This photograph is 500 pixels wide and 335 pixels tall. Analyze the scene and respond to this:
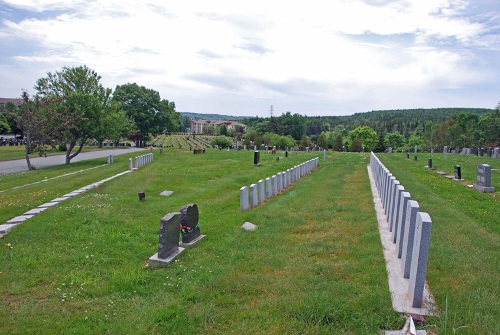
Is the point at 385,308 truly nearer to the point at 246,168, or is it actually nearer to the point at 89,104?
the point at 246,168

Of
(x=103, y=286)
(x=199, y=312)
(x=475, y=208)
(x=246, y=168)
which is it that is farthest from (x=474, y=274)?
(x=246, y=168)

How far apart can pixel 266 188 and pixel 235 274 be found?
26.7ft

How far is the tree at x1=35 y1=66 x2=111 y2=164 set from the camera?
30.5 metres

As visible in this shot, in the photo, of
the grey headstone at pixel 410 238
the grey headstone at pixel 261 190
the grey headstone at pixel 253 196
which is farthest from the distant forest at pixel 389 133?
the grey headstone at pixel 410 238

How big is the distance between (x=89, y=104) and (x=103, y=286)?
29.5 m

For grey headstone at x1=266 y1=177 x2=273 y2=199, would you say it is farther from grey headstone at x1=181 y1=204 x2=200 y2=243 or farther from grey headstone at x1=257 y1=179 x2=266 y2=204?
grey headstone at x1=181 y1=204 x2=200 y2=243

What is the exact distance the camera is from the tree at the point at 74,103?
99.9 ft

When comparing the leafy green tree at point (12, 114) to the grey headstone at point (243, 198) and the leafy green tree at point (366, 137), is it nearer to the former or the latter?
the grey headstone at point (243, 198)

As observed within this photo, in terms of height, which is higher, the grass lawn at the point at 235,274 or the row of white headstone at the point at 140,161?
the row of white headstone at the point at 140,161

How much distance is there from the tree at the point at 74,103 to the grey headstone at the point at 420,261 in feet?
96.1

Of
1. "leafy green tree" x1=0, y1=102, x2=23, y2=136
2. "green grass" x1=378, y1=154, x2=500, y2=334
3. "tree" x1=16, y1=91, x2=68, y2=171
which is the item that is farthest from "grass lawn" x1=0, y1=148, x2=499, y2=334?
"leafy green tree" x1=0, y1=102, x2=23, y2=136

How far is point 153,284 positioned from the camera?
598cm

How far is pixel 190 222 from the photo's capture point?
8.26 meters

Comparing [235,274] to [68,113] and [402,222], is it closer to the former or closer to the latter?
[402,222]
